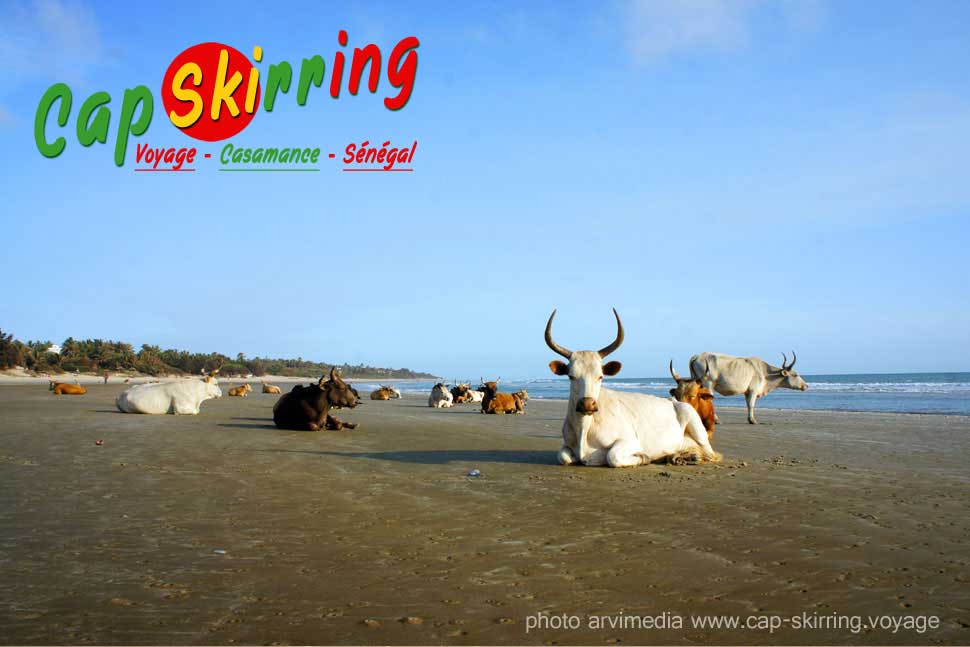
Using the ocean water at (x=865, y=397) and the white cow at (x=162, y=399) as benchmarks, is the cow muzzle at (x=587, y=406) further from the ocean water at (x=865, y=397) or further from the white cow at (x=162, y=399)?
the ocean water at (x=865, y=397)

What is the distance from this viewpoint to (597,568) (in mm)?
4609

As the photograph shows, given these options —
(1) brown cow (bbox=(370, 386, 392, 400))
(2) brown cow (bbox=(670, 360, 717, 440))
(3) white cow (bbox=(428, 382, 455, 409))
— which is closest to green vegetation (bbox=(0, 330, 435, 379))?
(1) brown cow (bbox=(370, 386, 392, 400))

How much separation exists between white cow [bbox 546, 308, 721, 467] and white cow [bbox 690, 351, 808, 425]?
11939 mm

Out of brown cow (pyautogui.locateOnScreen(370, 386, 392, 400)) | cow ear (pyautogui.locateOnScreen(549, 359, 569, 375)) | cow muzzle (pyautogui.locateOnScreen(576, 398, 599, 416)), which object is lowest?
brown cow (pyautogui.locateOnScreen(370, 386, 392, 400))

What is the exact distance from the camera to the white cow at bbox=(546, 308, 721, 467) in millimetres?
9156

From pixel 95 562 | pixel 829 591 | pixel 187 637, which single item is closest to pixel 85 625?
pixel 187 637

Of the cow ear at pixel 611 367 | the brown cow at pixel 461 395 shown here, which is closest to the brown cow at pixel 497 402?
the brown cow at pixel 461 395

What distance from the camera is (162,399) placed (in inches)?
716

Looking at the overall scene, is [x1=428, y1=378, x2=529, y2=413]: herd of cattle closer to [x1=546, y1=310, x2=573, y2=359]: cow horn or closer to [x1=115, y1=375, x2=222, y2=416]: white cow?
[x1=115, y1=375, x2=222, y2=416]: white cow

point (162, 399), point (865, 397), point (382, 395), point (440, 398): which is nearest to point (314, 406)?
point (162, 399)

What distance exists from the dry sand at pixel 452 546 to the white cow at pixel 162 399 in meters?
7.69

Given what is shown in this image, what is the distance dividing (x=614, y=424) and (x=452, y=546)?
15.6 feet

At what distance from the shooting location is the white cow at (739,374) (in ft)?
70.3

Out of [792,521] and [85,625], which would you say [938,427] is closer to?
[792,521]
